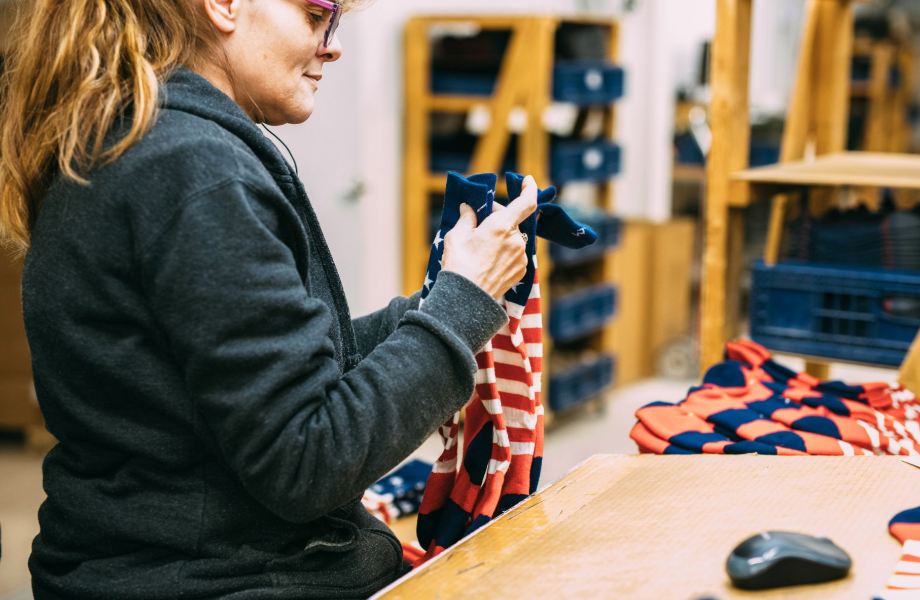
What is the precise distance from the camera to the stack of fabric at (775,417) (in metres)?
1.31

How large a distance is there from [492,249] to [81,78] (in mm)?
503

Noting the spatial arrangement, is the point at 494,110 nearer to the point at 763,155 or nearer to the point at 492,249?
the point at 763,155

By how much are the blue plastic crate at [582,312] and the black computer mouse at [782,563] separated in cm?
306

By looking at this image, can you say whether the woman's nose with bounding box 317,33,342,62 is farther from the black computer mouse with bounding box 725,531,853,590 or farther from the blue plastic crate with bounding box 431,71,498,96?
the blue plastic crate with bounding box 431,71,498,96

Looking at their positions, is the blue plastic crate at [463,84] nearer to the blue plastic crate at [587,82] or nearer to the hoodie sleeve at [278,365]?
the blue plastic crate at [587,82]

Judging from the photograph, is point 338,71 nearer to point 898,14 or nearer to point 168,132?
point 168,132

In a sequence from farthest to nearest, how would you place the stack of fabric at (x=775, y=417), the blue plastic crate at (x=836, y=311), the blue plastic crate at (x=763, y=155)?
the blue plastic crate at (x=763, y=155)
the blue plastic crate at (x=836, y=311)
the stack of fabric at (x=775, y=417)

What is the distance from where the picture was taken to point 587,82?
380cm

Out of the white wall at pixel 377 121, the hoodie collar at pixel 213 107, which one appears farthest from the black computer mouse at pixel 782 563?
the white wall at pixel 377 121

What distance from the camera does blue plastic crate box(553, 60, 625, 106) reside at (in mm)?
3727

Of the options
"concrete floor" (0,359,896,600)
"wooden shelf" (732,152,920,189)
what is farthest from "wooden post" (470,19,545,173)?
"wooden shelf" (732,152,920,189)

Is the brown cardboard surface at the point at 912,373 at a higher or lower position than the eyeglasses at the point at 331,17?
lower

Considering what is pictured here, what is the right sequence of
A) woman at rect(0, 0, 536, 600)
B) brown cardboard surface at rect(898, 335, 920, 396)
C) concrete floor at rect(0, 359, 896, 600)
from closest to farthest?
woman at rect(0, 0, 536, 600), brown cardboard surface at rect(898, 335, 920, 396), concrete floor at rect(0, 359, 896, 600)

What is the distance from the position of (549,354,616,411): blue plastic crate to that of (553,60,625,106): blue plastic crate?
3.90 feet
